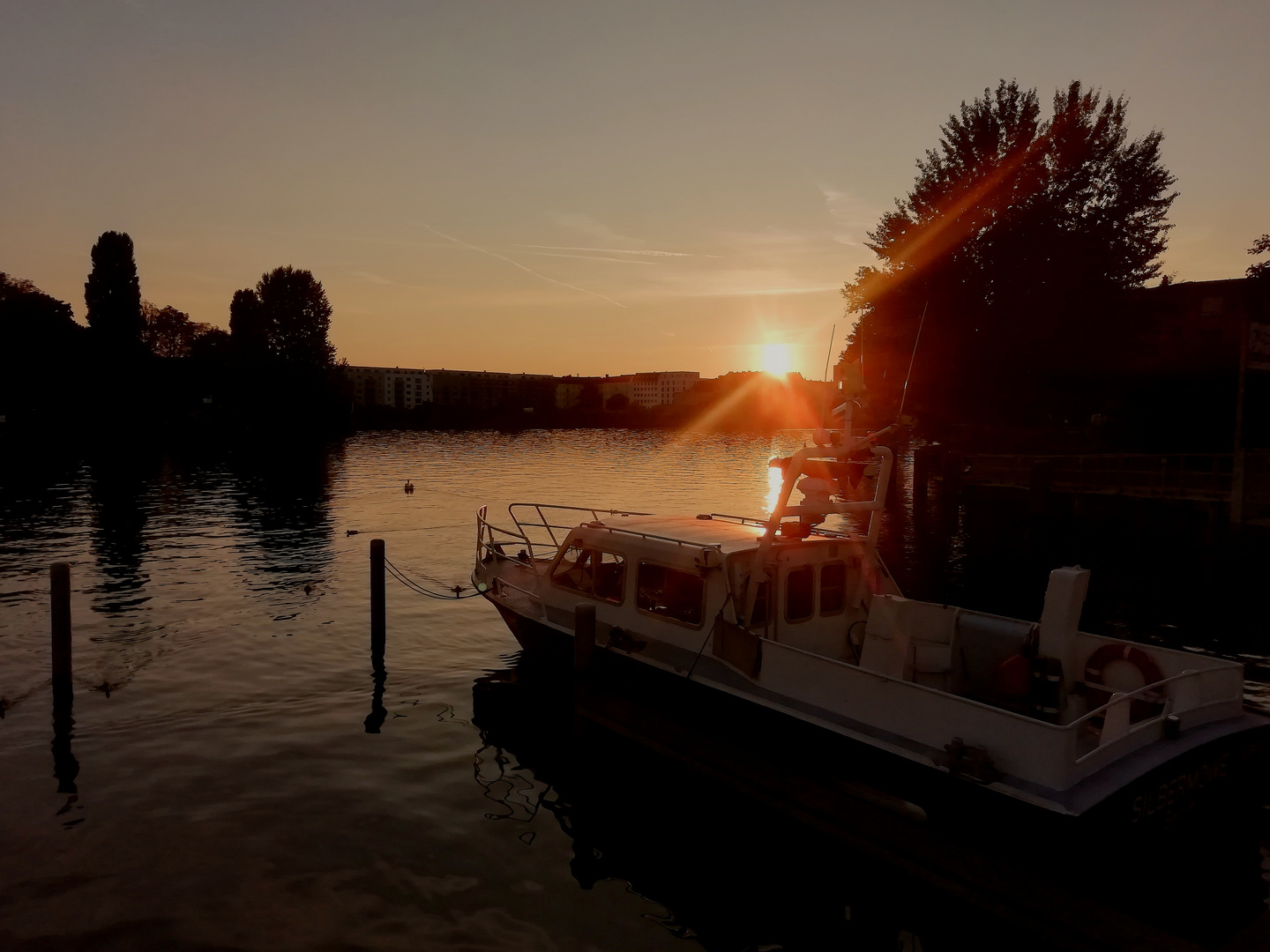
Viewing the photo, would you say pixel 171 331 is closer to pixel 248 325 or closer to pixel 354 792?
pixel 248 325

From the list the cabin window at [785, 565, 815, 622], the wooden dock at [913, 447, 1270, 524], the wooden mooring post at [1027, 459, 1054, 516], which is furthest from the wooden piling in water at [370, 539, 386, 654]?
the wooden mooring post at [1027, 459, 1054, 516]

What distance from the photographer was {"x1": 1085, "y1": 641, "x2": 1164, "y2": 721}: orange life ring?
10398 millimetres

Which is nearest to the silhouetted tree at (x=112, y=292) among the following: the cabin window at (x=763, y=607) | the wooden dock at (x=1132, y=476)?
the wooden dock at (x=1132, y=476)

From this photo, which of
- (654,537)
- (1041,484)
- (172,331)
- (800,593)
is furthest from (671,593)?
(172,331)

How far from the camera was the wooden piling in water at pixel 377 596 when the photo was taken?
17.5 metres

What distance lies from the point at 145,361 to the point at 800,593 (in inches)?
4258

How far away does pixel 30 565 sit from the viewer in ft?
92.4

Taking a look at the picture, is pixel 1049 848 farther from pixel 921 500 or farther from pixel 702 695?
pixel 921 500

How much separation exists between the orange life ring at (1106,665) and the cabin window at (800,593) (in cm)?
373

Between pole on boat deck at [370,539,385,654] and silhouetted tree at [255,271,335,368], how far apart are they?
10509cm

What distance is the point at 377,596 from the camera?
17.6m

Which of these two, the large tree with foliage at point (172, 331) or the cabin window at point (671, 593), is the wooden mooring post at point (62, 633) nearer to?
the cabin window at point (671, 593)

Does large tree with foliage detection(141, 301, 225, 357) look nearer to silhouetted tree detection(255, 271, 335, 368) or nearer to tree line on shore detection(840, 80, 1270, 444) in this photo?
silhouetted tree detection(255, 271, 335, 368)

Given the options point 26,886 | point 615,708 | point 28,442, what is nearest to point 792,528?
point 615,708
